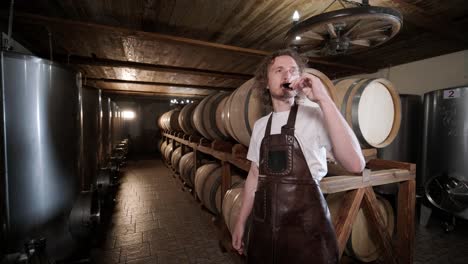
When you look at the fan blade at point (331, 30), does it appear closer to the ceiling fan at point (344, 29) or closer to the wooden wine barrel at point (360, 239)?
the ceiling fan at point (344, 29)

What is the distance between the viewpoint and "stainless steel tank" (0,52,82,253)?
4.94 ft

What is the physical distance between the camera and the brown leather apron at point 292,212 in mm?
1140

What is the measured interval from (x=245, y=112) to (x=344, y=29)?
129cm

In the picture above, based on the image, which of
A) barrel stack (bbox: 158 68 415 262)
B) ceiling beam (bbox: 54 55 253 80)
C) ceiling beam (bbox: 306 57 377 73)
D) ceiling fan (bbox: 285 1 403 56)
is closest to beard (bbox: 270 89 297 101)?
barrel stack (bbox: 158 68 415 262)

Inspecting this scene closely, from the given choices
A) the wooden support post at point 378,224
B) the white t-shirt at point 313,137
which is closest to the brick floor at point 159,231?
the wooden support post at point 378,224

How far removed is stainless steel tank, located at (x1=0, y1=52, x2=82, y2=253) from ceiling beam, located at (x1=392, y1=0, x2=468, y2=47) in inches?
135

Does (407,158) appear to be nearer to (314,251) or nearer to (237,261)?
(237,261)

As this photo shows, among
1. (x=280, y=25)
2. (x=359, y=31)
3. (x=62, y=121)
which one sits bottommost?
(x=62, y=121)

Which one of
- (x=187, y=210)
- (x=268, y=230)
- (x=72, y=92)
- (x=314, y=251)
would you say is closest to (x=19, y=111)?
(x=72, y=92)

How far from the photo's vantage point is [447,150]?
10.8ft

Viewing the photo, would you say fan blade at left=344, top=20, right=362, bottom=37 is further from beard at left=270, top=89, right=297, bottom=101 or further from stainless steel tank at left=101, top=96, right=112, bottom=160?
stainless steel tank at left=101, top=96, right=112, bottom=160

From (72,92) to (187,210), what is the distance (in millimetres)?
3049

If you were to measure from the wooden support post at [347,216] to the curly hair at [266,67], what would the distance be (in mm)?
974

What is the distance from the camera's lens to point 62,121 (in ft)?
5.69
